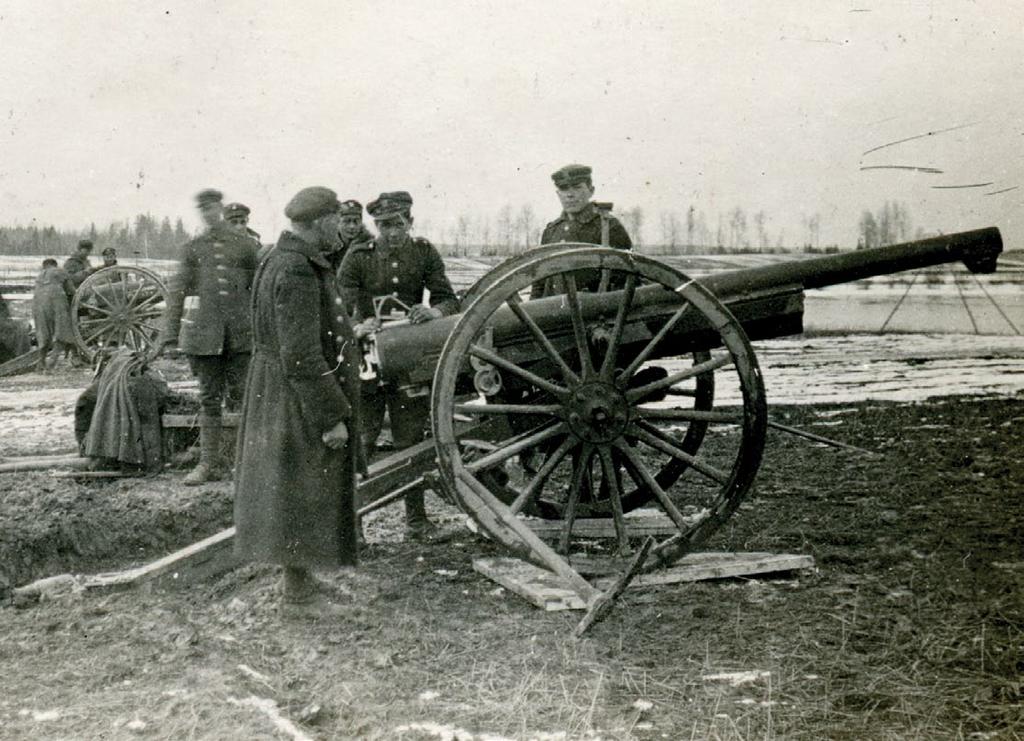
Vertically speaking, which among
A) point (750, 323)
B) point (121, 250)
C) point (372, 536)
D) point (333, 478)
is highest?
point (121, 250)

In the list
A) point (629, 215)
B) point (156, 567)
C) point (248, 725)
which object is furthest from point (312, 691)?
point (629, 215)

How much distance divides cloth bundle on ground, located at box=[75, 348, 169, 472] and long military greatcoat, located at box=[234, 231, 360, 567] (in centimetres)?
268

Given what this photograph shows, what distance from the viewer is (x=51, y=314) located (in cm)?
1245

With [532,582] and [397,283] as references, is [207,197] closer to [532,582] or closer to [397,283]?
[397,283]

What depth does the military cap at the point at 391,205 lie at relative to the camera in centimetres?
582

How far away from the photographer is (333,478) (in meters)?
4.23

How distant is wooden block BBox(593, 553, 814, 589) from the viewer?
4.34 metres

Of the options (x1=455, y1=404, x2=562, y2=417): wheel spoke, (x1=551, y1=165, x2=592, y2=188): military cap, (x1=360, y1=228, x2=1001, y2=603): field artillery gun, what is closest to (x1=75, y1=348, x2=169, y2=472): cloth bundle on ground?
(x1=360, y1=228, x2=1001, y2=603): field artillery gun

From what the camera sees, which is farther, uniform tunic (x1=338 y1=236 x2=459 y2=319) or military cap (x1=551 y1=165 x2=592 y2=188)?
uniform tunic (x1=338 y1=236 x2=459 y2=319)

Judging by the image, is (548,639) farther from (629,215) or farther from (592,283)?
(629,215)

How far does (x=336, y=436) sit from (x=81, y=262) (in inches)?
449

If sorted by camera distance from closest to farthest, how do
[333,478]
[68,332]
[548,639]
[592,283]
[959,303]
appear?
[548,639] < [333,478] < [592,283] < [68,332] < [959,303]

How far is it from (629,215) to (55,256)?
8935 mm

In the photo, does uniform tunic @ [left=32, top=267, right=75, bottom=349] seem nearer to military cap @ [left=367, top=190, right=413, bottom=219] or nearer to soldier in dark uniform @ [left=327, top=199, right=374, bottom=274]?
soldier in dark uniform @ [left=327, top=199, right=374, bottom=274]
